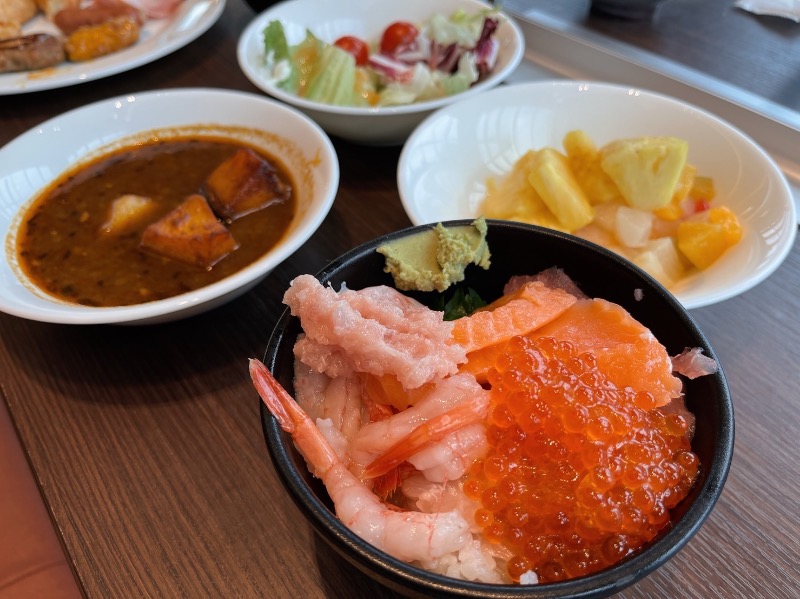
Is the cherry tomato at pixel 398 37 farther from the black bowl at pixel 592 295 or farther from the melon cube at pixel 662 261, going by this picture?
the black bowl at pixel 592 295

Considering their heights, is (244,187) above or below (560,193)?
below

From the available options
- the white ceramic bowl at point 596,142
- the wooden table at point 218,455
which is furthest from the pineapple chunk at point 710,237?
the wooden table at point 218,455

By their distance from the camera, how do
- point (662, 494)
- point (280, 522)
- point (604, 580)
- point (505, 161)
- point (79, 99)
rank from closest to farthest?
point (604, 580), point (662, 494), point (280, 522), point (505, 161), point (79, 99)

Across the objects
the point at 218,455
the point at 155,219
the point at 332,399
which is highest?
the point at 332,399

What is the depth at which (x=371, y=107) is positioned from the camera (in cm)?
188

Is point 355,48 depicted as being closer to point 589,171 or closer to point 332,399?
point 589,171

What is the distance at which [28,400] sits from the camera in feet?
4.32

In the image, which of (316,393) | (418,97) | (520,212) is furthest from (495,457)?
(418,97)

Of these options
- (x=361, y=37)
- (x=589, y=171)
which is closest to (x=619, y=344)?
(x=589, y=171)

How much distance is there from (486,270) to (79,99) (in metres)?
1.91

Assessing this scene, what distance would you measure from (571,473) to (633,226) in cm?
84

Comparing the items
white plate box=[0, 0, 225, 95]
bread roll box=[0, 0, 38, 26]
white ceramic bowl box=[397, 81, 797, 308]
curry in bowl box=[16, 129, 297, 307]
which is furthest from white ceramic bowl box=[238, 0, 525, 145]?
bread roll box=[0, 0, 38, 26]

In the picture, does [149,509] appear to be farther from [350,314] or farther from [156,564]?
[350,314]

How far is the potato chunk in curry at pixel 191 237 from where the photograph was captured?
4.73ft
